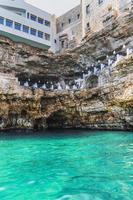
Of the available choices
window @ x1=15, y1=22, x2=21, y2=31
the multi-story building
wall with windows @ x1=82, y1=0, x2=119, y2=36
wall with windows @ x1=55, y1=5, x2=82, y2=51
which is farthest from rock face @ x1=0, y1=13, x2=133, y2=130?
wall with windows @ x1=55, y1=5, x2=82, y2=51

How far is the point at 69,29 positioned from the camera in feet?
192

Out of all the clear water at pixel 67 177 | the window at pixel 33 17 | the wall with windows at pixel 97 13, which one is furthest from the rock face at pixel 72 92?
the window at pixel 33 17

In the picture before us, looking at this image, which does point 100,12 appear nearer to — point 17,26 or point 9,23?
point 17,26

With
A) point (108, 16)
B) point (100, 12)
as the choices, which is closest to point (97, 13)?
point (100, 12)

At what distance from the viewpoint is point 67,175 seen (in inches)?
398

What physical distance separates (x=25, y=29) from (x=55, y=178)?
45300 mm

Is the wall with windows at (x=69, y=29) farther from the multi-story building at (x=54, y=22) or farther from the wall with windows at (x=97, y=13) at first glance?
the wall with windows at (x=97, y=13)

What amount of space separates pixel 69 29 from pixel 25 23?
1059 cm

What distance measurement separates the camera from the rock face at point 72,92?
29.0 meters

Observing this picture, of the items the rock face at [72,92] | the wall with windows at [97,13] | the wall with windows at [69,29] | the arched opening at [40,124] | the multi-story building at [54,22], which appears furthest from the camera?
the wall with windows at [69,29]

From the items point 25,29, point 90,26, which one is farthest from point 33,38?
point 90,26

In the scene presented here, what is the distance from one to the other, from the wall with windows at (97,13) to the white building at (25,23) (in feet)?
27.8

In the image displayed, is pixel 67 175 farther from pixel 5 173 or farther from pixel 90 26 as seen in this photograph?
pixel 90 26

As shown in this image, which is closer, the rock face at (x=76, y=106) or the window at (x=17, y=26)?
the rock face at (x=76, y=106)
